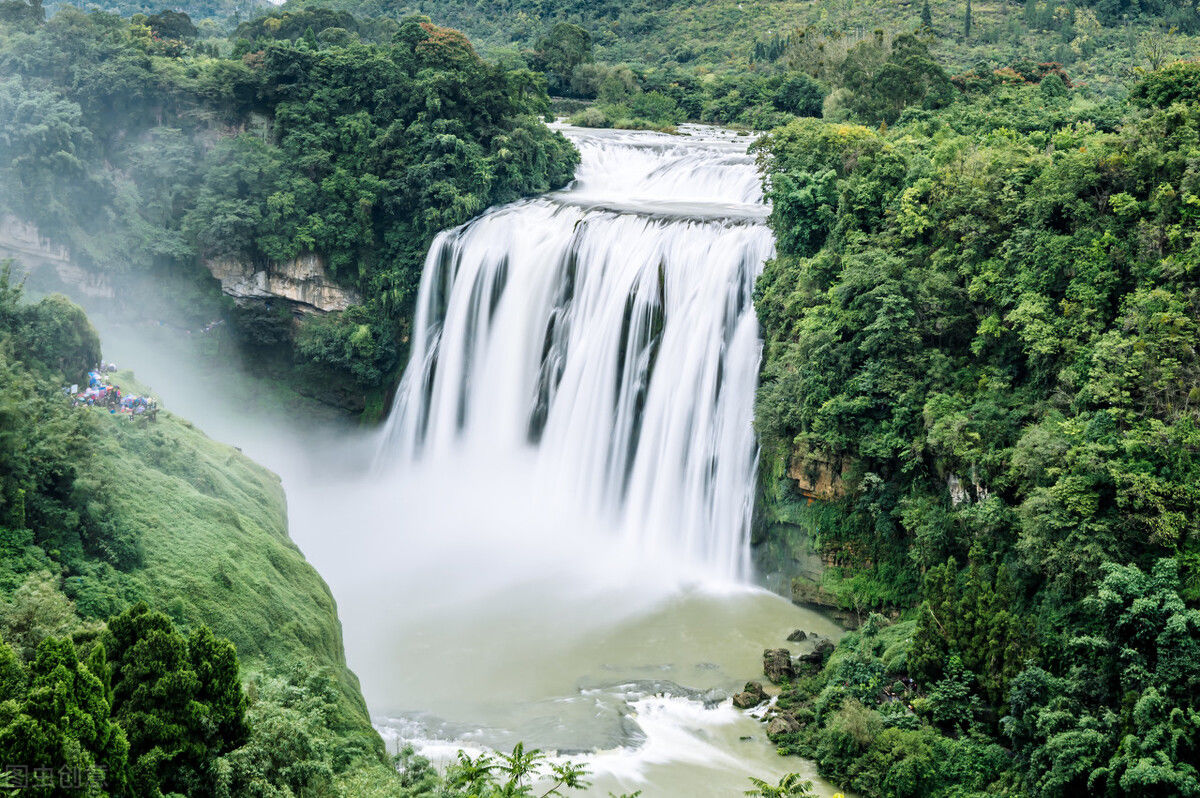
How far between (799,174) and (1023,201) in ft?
17.4

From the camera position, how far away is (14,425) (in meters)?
12.9

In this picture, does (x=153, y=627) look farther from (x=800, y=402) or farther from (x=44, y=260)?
(x=44, y=260)

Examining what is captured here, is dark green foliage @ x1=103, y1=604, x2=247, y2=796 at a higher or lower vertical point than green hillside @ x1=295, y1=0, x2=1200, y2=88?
lower

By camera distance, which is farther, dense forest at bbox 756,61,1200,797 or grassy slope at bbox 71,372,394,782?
dense forest at bbox 756,61,1200,797

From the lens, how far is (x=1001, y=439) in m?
18.1

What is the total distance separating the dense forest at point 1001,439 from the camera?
14.7m

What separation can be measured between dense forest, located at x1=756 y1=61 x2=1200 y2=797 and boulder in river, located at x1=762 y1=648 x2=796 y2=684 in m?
0.65

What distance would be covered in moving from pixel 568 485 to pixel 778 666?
848 cm

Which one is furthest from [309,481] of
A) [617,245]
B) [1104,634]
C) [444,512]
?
[1104,634]

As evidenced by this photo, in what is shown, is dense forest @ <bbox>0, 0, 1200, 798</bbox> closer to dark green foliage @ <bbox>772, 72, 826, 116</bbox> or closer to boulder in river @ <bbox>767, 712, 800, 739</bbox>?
boulder in river @ <bbox>767, 712, 800, 739</bbox>

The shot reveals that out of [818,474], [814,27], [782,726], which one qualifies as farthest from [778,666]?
[814,27]

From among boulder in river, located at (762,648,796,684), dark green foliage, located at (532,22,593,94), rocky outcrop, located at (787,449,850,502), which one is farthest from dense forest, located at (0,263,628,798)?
dark green foliage, located at (532,22,593,94)

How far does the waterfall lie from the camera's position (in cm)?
2389

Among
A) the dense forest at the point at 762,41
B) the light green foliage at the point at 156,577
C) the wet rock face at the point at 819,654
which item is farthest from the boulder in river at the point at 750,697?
the dense forest at the point at 762,41
